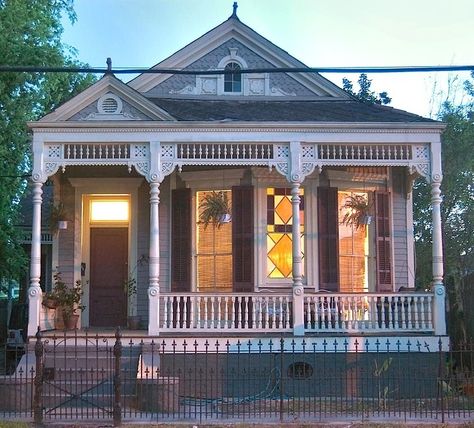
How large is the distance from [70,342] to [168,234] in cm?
337

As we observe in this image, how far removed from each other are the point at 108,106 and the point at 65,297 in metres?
4.00

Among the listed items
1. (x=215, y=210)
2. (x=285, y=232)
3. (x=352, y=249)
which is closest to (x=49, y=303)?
(x=215, y=210)

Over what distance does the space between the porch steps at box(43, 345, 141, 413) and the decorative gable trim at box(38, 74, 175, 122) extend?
13.9ft

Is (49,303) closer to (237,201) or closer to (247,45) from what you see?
(237,201)

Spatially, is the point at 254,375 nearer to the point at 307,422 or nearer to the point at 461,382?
the point at 307,422

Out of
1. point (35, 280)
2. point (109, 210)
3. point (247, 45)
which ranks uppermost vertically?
point (247, 45)

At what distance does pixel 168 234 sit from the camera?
15.9 metres

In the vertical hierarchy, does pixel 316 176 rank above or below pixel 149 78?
below

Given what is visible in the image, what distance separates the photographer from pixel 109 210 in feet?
53.9

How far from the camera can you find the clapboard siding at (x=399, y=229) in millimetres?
15984

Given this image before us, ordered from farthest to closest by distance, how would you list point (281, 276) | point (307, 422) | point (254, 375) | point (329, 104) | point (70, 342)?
point (329, 104) → point (281, 276) → point (70, 342) → point (254, 375) → point (307, 422)

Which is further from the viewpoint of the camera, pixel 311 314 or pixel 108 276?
pixel 108 276

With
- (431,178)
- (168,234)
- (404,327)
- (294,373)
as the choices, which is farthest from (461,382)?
(168,234)

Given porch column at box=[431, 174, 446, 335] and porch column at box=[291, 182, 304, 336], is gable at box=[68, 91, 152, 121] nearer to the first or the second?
porch column at box=[291, 182, 304, 336]
